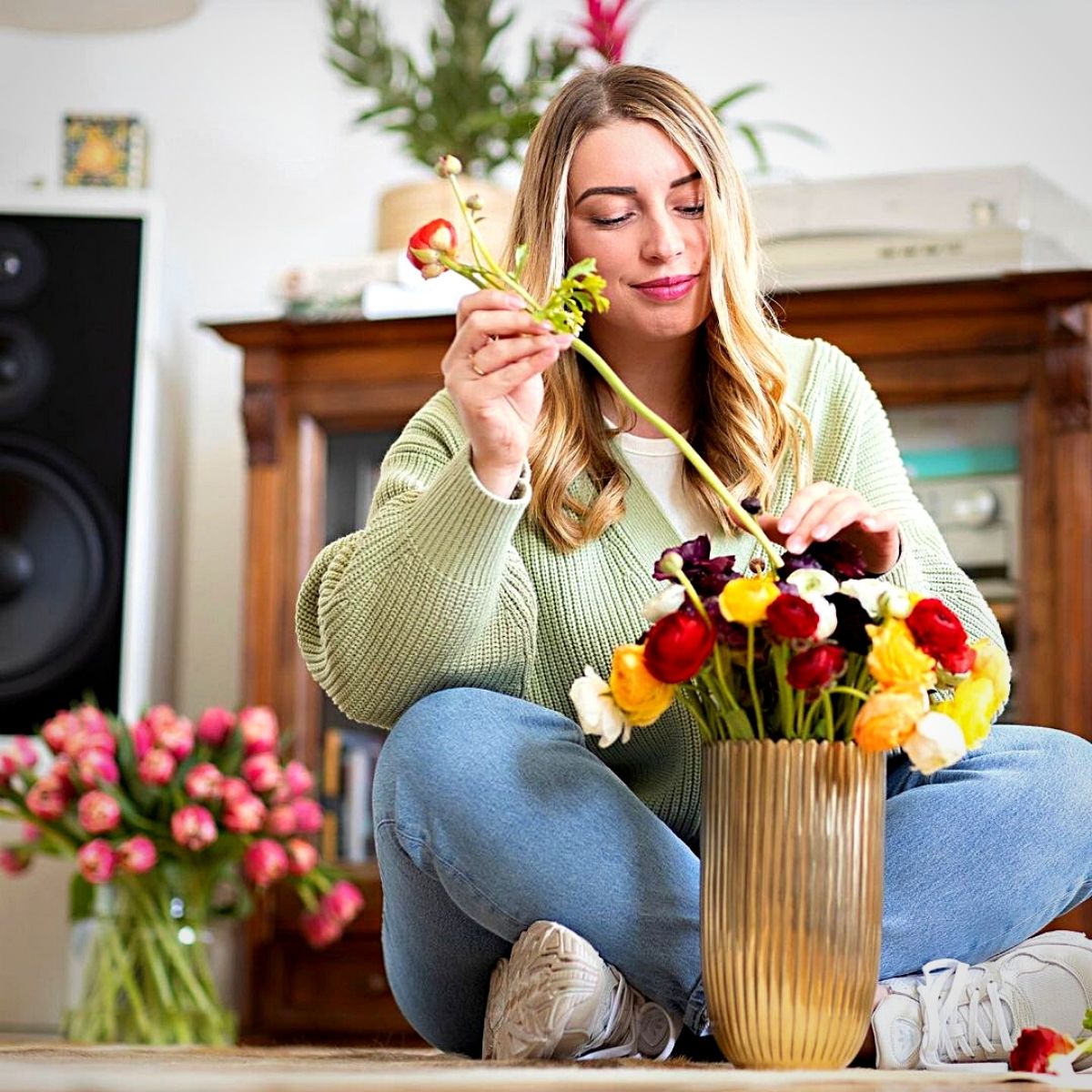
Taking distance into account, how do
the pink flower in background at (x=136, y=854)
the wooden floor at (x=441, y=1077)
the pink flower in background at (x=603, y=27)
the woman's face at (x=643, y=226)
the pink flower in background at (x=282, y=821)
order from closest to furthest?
the wooden floor at (x=441, y=1077)
the woman's face at (x=643, y=226)
the pink flower in background at (x=136, y=854)
the pink flower in background at (x=282, y=821)
the pink flower in background at (x=603, y=27)

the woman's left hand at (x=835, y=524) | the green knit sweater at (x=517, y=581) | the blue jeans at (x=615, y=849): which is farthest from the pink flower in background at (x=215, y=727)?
the woman's left hand at (x=835, y=524)

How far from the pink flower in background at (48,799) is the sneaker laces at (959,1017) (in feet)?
4.58

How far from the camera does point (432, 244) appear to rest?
0.97 metres

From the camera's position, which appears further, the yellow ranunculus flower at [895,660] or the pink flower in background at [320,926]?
the pink flower in background at [320,926]

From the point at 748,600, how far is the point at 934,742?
0.13 meters

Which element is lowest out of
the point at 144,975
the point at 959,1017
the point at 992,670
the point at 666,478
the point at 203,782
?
the point at 144,975

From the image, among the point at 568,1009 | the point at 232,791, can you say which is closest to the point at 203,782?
the point at 232,791

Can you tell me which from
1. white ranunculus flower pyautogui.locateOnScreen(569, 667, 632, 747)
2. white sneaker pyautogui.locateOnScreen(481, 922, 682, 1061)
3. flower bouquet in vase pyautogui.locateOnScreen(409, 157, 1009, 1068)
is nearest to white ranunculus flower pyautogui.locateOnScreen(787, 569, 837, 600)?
flower bouquet in vase pyautogui.locateOnScreen(409, 157, 1009, 1068)

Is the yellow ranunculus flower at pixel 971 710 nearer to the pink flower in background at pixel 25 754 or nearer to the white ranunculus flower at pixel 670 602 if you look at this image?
the white ranunculus flower at pixel 670 602

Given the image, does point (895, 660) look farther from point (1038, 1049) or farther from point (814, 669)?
point (1038, 1049)

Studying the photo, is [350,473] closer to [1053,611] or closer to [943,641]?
[1053,611]

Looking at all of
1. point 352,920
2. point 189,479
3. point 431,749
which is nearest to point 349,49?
point 189,479

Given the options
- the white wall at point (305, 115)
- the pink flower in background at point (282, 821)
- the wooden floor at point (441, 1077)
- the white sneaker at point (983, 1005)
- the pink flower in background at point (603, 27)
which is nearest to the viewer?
the wooden floor at point (441, 1077)

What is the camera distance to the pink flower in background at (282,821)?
85.8 inches
